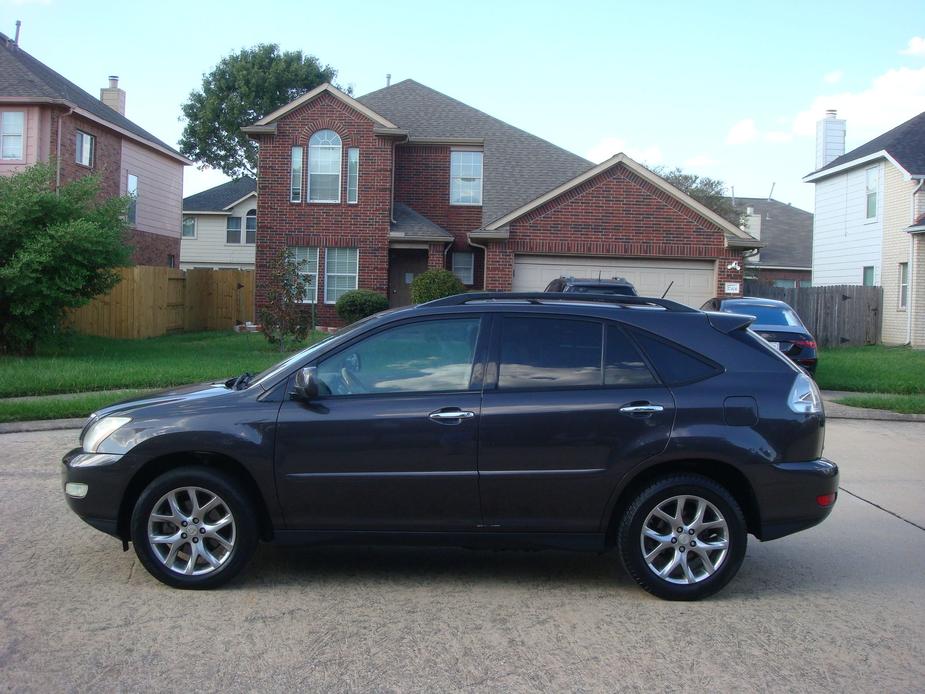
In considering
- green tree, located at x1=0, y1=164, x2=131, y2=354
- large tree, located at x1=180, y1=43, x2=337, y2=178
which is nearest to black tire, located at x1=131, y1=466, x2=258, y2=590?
green tree, located at x1=0, y1=164, x2=131, y2=354

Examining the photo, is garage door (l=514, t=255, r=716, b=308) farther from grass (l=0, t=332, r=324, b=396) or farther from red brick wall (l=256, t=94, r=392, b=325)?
grass (l=0, t=332, r=324, b=396)

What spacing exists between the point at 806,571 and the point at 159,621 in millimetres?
4010

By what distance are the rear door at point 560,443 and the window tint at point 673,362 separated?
0.38 ft

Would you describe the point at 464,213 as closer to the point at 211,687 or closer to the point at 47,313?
the point at 47,313

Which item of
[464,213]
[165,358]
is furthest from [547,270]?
[165,358]

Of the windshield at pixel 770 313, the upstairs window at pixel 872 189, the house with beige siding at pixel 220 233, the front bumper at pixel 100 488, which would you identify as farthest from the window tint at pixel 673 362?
the house with beige siding at pixel 220 233

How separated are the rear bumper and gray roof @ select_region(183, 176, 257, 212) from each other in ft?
138

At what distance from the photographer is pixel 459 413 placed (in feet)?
18.0

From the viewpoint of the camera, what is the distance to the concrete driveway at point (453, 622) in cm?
441

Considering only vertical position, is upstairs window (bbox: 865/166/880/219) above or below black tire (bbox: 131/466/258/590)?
above

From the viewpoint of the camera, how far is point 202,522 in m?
5.55

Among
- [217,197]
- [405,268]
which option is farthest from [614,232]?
[217,197]

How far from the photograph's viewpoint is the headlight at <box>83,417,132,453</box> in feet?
18.5

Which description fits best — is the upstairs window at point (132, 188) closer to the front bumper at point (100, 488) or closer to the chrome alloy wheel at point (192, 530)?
the front bumper at point (100, 488)
